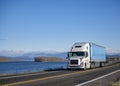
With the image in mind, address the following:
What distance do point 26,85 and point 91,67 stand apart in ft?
90.7

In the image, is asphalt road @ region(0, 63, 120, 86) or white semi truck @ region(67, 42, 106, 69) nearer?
asphalt road @ region(0, 63, 120, 86)

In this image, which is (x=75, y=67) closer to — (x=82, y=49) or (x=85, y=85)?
(x=82, y=49)

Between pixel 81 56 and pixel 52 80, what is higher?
pixel 81 56

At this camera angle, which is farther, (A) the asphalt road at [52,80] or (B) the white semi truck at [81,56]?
(B) the white semi truck at [81,56]

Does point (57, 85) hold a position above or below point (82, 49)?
below

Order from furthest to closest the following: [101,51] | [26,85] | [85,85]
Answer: [101,51] < [85,85] < [26,85]

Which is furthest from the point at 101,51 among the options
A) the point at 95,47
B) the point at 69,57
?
the point at 69,57

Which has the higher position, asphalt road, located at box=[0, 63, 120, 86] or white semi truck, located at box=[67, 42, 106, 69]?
white semi truck, located at box=[67, 42, 106, 69]

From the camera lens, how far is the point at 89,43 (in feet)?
147

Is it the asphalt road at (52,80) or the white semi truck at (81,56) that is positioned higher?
the white semi truck at (81,56)

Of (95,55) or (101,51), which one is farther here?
(101,51)

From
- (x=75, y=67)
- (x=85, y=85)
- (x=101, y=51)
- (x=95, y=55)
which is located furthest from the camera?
(x=101, y=51)

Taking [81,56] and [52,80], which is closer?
[52,80]

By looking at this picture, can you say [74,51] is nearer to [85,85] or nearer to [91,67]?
[91,67]
